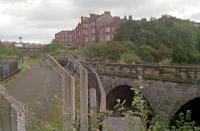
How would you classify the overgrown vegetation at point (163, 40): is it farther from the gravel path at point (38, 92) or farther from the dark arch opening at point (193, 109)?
the gravel path at point (38, 92)

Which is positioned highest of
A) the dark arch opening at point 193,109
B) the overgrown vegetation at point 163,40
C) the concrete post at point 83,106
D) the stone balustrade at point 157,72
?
the overgrown vegetation at point 163,40

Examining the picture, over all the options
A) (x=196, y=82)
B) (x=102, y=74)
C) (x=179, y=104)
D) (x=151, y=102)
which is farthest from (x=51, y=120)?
(x=102, y=74)

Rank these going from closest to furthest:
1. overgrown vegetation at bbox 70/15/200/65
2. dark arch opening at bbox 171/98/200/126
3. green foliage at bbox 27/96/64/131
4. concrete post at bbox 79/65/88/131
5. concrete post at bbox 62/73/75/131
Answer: green foliage at bbox 27/96/64/131 → concrete post at bbox 62/73/75/131 → concrete post at bbox 79/65/88/131 → dark arch opening at bbox 171/98/200/126 → overgrown vegetation at bbox 70/15/200/65

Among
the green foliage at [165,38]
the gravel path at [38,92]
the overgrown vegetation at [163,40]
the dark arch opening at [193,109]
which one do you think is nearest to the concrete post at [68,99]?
the gravel path at [38,92]

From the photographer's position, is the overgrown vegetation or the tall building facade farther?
the tall building facade

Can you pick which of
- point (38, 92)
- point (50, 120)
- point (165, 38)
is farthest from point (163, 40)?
point (50, 120)

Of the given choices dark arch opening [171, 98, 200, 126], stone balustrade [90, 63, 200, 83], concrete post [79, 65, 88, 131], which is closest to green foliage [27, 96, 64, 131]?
concrete post [79, 65, 88, 131]

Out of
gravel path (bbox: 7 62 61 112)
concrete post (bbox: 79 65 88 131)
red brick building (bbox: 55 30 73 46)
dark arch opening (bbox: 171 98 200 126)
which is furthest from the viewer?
red brick building (bbox: 55 30 73 46)

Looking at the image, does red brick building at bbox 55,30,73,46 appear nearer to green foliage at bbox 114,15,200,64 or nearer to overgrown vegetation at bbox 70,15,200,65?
green foliage at bbox 114,15,200,64

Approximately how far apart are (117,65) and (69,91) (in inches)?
734

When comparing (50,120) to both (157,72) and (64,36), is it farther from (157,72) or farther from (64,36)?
(64,36)

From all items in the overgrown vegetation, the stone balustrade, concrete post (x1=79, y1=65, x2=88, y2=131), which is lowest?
the stone balustrade

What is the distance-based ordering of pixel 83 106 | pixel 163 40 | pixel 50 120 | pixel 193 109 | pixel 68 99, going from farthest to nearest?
1. pixel 163 40
2. pixel 193 109
3. pixel 83 106
4. pixel 50 120
5. pixel 68 99

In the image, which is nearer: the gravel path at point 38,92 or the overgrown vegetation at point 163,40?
the gravel path at point 38,92
